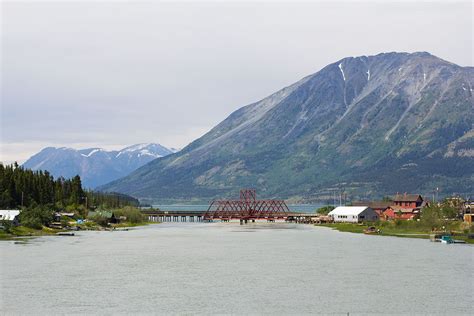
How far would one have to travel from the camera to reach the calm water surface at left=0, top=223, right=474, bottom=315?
7338cm

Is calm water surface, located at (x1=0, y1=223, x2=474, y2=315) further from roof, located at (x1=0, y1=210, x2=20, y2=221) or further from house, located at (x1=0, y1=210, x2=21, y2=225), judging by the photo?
roof, located at (x1=0, y1=210, x2=20, y2=221)

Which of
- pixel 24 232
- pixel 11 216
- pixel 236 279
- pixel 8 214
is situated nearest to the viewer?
pixel 236 279

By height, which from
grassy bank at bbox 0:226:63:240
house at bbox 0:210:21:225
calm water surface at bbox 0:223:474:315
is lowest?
calm water surface at bbox 0:223:474:315

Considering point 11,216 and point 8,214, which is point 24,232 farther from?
point 8,214

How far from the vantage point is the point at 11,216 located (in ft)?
576

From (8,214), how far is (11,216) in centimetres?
106

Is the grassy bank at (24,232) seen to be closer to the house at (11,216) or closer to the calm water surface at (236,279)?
the house at (11,216)

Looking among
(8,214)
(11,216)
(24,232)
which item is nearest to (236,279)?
(24,232)

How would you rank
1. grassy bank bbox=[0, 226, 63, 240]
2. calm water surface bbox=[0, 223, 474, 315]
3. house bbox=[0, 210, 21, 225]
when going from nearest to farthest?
calm water surface bbox=[0, 223, 474, 315] → grassy bank bbox=[0, 226, 63, 240] → house bbox=[0, 210, 21, 225]

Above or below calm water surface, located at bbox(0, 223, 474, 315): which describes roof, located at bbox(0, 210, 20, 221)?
above

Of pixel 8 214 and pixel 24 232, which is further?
Answer: pixel 8 214

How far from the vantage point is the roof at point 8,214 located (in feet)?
571

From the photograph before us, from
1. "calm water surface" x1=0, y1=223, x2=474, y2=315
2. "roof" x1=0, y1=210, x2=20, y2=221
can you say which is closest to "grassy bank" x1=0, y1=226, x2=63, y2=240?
"roof" x1=0, y1=210, x2=20, y2=221

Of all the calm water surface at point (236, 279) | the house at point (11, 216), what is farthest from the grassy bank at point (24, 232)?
the calm water surface at point (236, 279)
